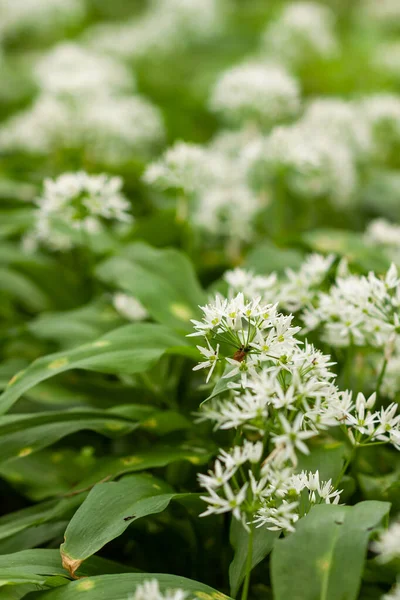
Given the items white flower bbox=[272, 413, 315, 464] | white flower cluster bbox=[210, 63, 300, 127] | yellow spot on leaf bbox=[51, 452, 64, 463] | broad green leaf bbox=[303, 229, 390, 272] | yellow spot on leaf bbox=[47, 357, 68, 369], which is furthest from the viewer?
white flower cluster bbox=[210, 63, 300, 127]

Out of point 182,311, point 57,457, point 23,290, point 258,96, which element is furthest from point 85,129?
point 57,457

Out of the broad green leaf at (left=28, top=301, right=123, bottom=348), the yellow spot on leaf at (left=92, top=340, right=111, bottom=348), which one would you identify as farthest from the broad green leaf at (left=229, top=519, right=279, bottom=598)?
the broad green leaf at (left=28, top=301, right=123, bottom=348)

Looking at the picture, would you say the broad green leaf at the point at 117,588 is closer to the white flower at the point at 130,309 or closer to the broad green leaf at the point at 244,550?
the broad green leaf at the point at 244,550

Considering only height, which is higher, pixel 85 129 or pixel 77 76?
pixel 77 76

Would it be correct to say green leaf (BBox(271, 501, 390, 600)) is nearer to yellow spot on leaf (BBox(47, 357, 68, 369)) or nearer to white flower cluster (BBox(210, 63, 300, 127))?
yellow spot on leaf (BBox(47, 357, 68, 369))

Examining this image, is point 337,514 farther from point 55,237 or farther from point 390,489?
point 55,237

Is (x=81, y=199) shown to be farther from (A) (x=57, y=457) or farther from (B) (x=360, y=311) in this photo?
(B) (x=360, y=311)
